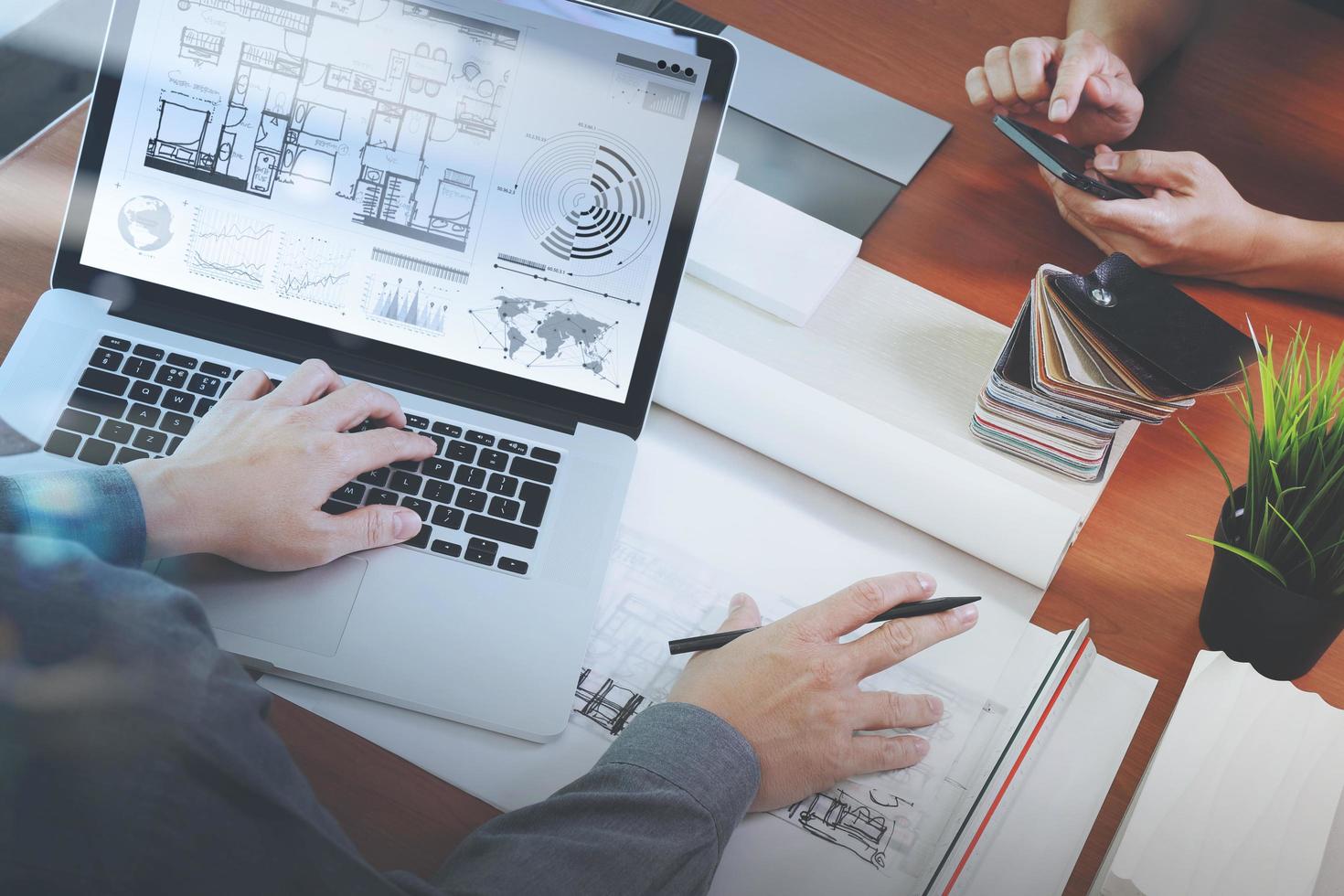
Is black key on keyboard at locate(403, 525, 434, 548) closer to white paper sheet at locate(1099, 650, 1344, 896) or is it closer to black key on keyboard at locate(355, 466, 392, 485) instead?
black key on keyboard at locate(355, 466, 392, 485)

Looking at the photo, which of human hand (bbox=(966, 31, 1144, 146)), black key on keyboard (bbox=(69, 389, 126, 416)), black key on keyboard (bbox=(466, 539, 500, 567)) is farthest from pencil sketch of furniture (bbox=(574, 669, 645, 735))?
human hand (bbox=(966, 31, 1144, 146))

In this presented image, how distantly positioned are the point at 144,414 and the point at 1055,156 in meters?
0.84

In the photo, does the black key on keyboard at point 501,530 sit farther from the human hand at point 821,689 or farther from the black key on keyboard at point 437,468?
the human hand at point 821,689

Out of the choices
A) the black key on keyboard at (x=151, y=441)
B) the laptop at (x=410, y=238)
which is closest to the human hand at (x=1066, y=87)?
the laptop at (x=410, y=238)

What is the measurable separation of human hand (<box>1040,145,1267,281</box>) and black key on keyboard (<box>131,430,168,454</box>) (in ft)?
2.79

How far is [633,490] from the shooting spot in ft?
→ 2.74

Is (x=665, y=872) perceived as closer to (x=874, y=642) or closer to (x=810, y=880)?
(x=810, y=880)

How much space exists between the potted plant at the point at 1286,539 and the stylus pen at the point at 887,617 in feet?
0.63

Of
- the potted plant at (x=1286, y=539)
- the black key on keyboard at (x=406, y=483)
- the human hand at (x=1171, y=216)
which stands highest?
the human hand at (x=1171, y=216)

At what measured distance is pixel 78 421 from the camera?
30.4 inches

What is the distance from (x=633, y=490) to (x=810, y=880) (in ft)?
1.09

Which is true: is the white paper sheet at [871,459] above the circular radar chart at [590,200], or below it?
below

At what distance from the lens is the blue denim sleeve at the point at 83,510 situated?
639 mm

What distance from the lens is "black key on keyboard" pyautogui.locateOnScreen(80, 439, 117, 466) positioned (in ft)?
2.48
